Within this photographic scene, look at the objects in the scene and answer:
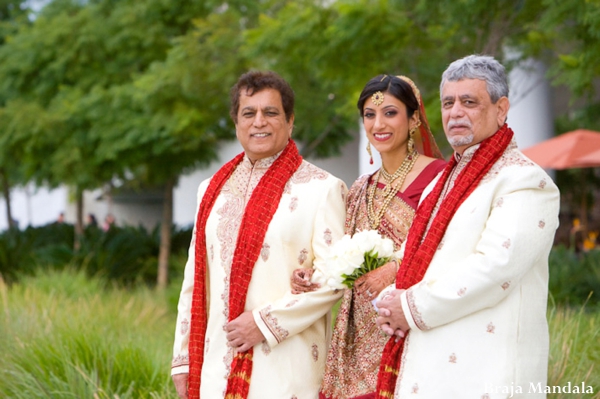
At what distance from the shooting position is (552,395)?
4246 millimetres

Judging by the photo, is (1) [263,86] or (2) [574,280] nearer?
(1) [263,86]

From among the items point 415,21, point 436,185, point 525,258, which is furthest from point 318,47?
point 525,258

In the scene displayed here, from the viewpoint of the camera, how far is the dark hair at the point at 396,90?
10.8 ft

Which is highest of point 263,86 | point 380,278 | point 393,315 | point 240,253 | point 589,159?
point 263,86

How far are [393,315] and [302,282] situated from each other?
0.55 metres

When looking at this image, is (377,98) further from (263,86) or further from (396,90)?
(263,86)

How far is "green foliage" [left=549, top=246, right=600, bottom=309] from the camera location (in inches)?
296

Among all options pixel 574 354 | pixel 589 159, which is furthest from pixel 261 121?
pixel 589 159

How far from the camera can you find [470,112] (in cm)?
281

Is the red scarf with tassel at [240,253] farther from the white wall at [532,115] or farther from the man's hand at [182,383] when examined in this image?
the white wall at [532,115]

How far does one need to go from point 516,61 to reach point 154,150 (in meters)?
4.96

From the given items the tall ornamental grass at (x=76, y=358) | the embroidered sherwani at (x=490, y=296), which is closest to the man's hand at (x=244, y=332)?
the embroidered sherwani at (x=490, y=296)

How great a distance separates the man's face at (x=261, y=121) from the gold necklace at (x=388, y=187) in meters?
0.48

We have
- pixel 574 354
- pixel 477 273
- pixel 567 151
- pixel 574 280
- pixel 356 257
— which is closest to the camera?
pixel 477 273
